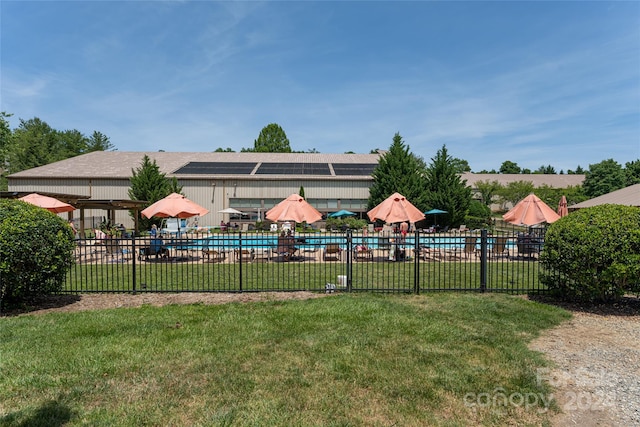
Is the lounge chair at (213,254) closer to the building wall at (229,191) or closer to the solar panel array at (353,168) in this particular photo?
the building wall at (229,191)

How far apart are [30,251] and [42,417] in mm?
3920

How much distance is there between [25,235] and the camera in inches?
239

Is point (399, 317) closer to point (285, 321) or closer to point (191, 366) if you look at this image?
point (285, 321)

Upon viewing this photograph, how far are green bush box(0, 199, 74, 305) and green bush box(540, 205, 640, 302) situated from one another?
9.13 meters

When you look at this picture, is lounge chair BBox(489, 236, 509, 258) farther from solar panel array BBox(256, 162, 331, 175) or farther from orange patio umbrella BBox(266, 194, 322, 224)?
solar panel array BBox(256, 162, 331, 175)

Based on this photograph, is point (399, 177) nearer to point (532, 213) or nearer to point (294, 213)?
point (532, 213)

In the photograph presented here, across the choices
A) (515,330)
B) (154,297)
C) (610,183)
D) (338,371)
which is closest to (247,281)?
(154,297)

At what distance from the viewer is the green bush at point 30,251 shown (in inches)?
233

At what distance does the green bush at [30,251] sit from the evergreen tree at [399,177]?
902 inches

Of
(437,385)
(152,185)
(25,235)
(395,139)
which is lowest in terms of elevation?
(437,385)

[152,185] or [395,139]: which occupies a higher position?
[395,139]

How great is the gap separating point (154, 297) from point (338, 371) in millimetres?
5128

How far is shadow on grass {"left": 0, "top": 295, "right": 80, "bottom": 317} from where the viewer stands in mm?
6458

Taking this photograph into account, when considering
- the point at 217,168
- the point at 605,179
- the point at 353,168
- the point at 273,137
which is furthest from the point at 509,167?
the point at 217,168
